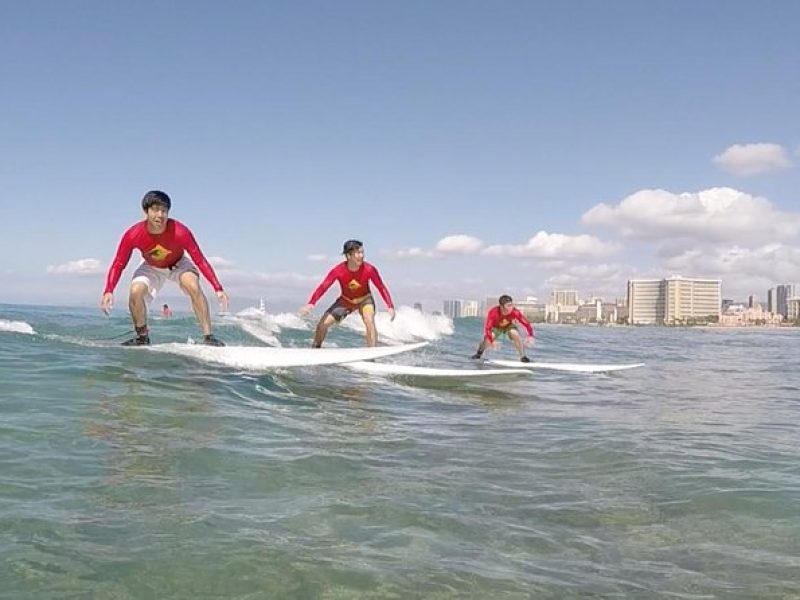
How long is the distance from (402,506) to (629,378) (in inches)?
395

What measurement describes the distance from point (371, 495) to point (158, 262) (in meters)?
6.31

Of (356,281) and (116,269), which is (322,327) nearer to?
(356,281)

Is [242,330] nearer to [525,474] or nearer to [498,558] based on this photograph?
[525,474]

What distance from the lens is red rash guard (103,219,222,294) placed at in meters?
8.78

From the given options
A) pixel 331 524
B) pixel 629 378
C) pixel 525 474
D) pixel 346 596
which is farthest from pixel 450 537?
pixel 629 378

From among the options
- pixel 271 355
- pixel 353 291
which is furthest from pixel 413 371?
pixel 271 355

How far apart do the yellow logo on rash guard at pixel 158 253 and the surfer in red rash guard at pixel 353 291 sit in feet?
8.64

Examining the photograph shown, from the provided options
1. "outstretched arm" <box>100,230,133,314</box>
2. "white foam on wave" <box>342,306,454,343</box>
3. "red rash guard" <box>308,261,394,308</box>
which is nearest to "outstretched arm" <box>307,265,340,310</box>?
"red rash guard" <box>308,261,394,308</box>

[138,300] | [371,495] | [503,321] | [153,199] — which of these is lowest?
[371,495]

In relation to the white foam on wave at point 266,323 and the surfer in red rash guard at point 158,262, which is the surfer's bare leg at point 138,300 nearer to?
the surfer in red rash guard at point 158,262

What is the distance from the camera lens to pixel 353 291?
37.4 ft

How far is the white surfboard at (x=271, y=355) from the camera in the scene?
9531 mm

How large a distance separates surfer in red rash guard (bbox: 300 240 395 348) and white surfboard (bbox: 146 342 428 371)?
59.2 inches

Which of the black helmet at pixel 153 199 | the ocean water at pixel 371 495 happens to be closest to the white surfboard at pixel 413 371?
the ocean water at pixel 371 495
